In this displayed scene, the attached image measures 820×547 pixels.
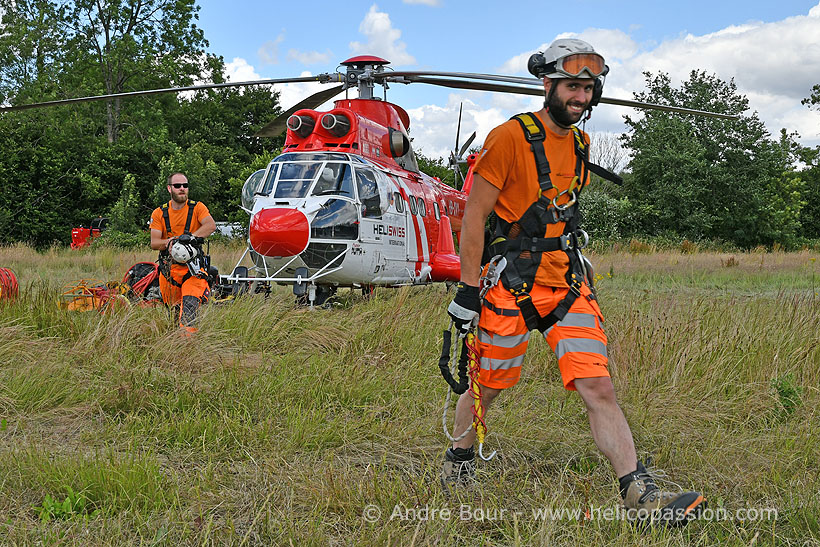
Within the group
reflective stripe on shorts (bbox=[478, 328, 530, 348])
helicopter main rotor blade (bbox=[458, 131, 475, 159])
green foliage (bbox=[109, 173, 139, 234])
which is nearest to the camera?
reflective stripe on shorts (bbox=[478, 328, 530, 348])

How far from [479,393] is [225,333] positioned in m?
3.31

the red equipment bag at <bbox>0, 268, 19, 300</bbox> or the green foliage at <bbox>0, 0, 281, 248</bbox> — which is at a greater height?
the green foliage at <bbox>0, 0, 281, 248</bbox>

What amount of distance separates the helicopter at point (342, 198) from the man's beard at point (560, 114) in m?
3.83

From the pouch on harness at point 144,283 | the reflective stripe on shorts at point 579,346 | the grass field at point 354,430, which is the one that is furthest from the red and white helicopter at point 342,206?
the reflective stripe on shorts at point 579,346

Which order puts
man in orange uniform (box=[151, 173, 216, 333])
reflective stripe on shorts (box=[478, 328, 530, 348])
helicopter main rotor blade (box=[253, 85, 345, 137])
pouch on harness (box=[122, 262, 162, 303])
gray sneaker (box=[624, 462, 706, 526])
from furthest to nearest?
helicopter main rotor blade (box=[253, 85, 345, 137]), pouch on harness (box=[122, 262, 162, 303]), man in orange uniform (box=[151, 173, 216, 333]), reflective stripe on shorts (box=[478, 328, 530, 348]), gray sneaker (box=[624, 462, 706, 526])

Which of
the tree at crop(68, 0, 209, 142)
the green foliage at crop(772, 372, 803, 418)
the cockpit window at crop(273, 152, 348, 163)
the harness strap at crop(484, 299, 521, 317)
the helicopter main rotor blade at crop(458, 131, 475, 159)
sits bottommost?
the green foliage at crop(772, 372, 803, 418)

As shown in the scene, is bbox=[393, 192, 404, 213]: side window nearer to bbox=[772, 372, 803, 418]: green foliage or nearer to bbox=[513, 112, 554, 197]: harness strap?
bbox=[772, 372, 803, 418]: green foliage

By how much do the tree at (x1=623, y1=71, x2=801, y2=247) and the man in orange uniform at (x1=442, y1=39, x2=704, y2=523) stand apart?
29.2 meters

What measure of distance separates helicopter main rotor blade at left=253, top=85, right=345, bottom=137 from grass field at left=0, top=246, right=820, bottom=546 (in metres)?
3.79

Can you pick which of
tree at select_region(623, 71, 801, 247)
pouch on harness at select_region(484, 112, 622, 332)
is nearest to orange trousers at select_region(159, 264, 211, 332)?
pouch on harness at select_region(484, 112, 622, 332)

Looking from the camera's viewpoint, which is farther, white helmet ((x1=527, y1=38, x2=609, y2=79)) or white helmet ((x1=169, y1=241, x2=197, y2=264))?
white helmet ((x1=169, y1=241, x2=197, y2=264))

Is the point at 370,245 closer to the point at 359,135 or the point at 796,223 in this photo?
the point at 359,135

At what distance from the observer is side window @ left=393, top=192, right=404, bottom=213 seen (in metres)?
9.13

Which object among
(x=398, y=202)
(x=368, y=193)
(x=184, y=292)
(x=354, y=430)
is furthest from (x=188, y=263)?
(x=398, y=202)
